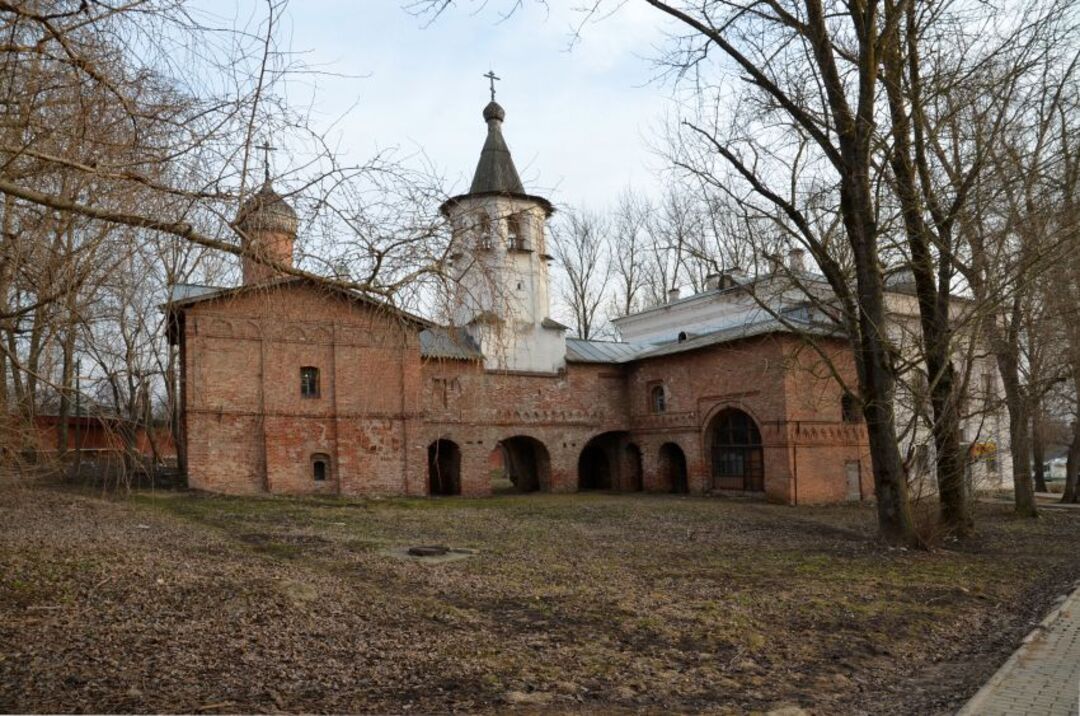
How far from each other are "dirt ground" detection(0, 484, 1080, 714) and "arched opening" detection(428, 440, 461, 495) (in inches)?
496

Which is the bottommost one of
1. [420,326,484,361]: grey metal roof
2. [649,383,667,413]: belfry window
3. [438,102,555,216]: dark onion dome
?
[649,383,667,413]: belfry window

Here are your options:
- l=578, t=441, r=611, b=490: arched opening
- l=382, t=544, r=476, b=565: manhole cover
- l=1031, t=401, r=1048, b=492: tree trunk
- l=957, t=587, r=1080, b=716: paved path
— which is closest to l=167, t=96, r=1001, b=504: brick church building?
l=578, t=441, r=611, b=490: arched opening

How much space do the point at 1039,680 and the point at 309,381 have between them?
66.7ft

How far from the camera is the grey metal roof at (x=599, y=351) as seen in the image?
29312 mm

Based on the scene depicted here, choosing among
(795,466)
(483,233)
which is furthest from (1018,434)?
(483,233)

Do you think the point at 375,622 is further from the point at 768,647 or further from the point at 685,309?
the point at 685,309

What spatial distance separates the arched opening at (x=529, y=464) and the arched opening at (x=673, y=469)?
159 inches

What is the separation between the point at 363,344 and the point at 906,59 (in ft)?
53.0

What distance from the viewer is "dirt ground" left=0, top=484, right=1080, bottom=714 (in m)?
5.23

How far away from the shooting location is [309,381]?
23.4 meters

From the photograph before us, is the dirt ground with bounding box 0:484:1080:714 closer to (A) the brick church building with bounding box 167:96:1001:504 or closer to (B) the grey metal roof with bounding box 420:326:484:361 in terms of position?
(B) the grey metal roof with bounding box 420:326:484:361

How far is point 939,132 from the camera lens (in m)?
12.6

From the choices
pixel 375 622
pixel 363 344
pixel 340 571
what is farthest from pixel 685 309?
pixel 375 622

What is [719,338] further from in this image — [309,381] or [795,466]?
[309,381]
